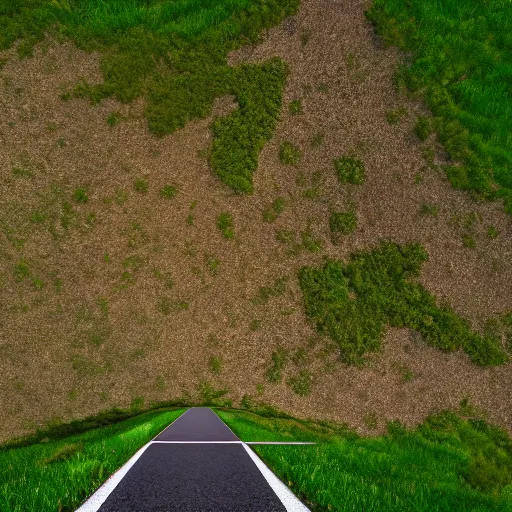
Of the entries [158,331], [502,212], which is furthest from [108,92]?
[502,212]

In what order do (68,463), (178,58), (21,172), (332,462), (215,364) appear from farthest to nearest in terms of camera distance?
(178,58) < (215,364) < (21,172) < (332,462) < (68,463)

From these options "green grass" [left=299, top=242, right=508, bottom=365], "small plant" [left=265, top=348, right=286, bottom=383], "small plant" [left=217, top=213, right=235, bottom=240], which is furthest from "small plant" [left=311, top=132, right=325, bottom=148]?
"small plant" [left=265, top=348, right=286, bottom=383]

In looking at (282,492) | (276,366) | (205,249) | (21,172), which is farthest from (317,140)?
(282,492)

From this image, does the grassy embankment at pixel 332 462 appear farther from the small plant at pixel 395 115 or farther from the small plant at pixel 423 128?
the small plant at pixel 395 115

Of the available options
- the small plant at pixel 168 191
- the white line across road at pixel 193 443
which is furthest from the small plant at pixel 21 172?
the white line across road at pixel 193 443

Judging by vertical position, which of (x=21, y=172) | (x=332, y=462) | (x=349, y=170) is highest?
(x=21, y=172)

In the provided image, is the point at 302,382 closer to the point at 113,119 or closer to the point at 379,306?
the point at 379,306

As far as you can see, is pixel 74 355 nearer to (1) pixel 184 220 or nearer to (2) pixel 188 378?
(2) pixel 188 378
